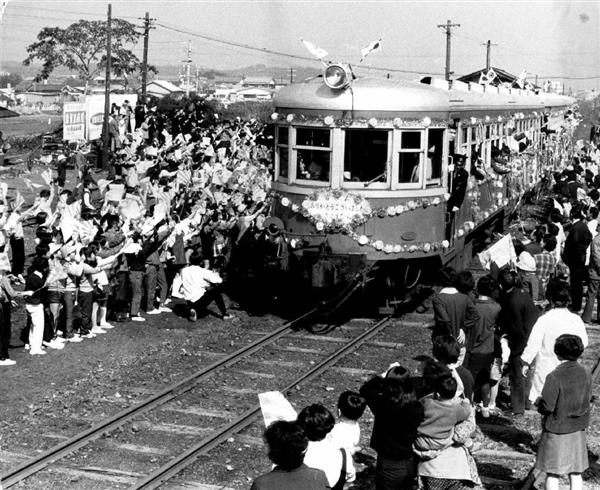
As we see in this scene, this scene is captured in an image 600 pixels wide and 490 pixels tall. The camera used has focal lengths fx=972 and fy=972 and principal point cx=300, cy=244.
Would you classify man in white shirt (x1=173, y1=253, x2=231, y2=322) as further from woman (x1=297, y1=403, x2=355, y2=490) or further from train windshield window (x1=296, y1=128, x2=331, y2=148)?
woman (x1=297, y1=403, x2=355, y2=490)

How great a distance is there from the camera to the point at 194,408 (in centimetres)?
973

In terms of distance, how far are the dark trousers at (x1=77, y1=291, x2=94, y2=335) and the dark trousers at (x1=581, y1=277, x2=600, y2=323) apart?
6752 millimetres

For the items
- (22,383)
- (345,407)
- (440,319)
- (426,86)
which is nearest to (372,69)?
(426,86)

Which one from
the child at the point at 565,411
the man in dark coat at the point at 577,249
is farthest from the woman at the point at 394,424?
the man in dark coat at the point at 577,249

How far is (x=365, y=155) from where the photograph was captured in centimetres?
1264

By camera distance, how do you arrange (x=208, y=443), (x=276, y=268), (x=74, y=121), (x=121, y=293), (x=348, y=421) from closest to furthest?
(x=348, y=421)
(x=208, y=443)
(x=121, y=293)
(x=276, y=268)
(x=74, y=121)

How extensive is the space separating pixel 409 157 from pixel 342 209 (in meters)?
1.13

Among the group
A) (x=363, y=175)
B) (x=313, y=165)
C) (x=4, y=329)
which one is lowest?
(x=4, y=329)

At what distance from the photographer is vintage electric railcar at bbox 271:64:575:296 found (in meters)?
12.4

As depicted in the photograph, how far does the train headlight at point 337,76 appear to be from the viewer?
487 inches

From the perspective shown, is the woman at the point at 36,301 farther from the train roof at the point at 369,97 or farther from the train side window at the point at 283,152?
the train roof at the point at 369,97

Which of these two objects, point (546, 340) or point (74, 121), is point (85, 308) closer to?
point (546, 340)

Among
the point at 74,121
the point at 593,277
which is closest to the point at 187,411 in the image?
the point at 593,277

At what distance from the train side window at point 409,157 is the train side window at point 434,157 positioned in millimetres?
165
